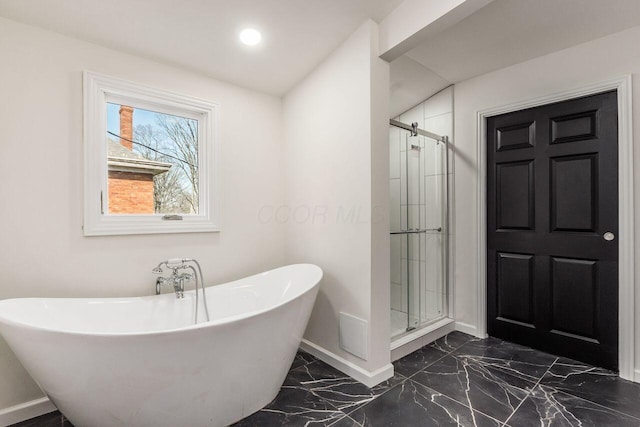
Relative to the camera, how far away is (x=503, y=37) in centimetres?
208

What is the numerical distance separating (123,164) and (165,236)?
0.58 metres

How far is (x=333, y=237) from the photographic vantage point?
221 cm

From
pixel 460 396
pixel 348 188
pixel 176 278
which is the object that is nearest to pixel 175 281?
Result: pixel 176 278

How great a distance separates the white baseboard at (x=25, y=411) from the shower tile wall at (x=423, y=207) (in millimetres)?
2404

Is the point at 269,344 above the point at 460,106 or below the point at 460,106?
below

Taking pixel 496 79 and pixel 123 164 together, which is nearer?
pixel 123 164

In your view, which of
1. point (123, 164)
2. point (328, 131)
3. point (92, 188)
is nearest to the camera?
point (92, 188)

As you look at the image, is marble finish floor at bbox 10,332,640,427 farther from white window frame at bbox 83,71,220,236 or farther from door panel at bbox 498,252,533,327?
white window frame at bbox 83,71,220,236

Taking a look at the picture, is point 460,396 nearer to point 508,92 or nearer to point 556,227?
point 556,227

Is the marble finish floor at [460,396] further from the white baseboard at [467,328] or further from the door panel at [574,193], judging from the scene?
the door panel at [574,193]

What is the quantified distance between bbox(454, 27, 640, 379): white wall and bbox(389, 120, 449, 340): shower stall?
5.7 inches

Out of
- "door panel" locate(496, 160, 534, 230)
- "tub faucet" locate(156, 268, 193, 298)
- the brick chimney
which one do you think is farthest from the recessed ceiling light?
"door panel" locate(496, 160, 534, 230)

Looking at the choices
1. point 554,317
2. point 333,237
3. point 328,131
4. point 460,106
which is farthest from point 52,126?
point 554,317

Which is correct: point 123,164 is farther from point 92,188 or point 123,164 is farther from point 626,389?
point 626,389
